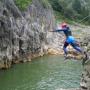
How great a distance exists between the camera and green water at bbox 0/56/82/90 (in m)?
37.8

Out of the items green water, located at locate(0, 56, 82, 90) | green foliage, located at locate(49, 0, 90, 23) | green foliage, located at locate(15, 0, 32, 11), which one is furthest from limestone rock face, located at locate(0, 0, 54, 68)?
green foliage, located at locate(49, 0, 90, 23)

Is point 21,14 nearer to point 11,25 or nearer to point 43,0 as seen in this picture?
point 11,25

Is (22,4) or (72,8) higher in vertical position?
(72,8)

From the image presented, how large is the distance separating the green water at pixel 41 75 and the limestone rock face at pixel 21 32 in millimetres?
2161

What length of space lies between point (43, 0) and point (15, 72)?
2890 cm

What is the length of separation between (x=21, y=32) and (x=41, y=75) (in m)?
13.6

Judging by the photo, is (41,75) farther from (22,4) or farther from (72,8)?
(72,8)

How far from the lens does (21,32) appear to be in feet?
182

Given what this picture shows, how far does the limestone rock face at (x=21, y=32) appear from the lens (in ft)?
159

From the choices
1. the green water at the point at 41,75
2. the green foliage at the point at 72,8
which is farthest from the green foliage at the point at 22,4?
the green foliage at the point at 72,8

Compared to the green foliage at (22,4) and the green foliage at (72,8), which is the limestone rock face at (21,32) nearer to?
the green foliage at (22,4)

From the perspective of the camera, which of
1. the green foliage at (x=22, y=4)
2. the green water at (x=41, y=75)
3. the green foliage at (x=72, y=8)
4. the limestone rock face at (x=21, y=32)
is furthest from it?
the green foliage at (x=72, y=8)

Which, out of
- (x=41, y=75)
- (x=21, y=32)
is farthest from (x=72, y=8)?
(x=41, y=75)

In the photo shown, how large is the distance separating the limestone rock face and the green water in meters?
2.16
